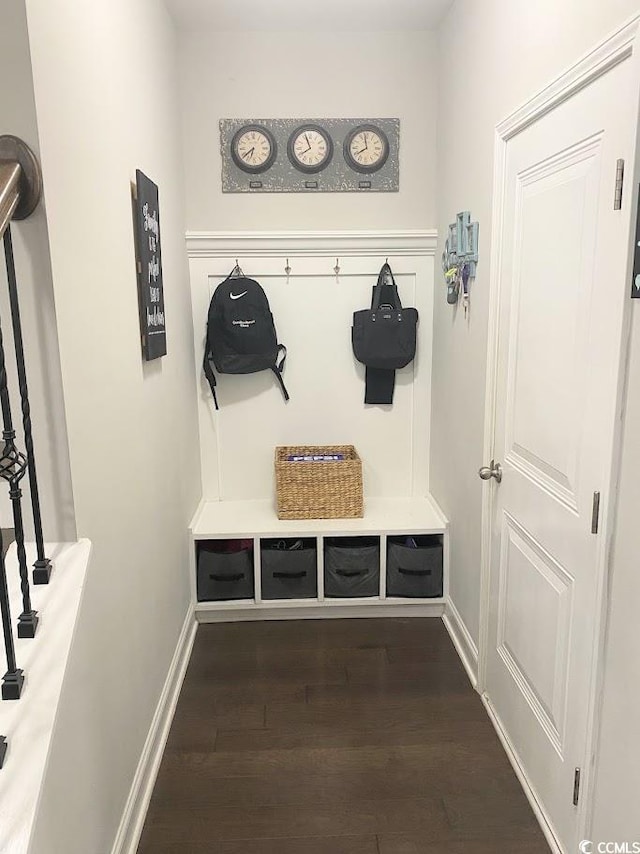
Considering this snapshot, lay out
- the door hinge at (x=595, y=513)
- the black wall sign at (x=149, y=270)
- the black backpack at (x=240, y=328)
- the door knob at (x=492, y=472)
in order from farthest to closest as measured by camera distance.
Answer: the black backpack at (x=240, y=328) → the door knob at (x=492, y=472) → the black wall sign at (x=149, y=270) → the door hinge at (x=595, y=513)

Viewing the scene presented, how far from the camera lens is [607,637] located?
1.55 metres

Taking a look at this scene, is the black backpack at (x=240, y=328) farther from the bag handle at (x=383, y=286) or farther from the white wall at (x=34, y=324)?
the white wall at (x=34, y=324)

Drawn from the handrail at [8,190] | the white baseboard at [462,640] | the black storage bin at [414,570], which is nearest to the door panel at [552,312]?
the white baseboard at [462,640]

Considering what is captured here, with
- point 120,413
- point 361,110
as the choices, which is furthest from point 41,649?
point 361,110

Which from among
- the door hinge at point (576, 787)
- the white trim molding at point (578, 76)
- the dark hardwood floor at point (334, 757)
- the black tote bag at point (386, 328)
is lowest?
the dark hardwood floor at point (334, 757)

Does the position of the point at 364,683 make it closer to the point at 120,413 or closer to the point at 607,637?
the point at 607,637

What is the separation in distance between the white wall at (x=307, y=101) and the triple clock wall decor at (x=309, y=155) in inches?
1.6

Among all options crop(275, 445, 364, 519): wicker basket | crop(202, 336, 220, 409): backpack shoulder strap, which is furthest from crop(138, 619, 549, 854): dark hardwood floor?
crop(202, 336, 220, 409): backpack shoulder strap

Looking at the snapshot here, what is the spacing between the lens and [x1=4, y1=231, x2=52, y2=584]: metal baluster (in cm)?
133

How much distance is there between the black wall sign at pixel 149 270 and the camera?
218cm

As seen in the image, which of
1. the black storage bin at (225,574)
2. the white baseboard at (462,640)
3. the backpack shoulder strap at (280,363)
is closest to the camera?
the white baseboard at (462,640)

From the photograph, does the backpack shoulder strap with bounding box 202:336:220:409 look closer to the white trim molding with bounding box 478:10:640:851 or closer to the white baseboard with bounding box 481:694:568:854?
the white trim molding with bounding box 478:10:640:851

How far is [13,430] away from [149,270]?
111cm

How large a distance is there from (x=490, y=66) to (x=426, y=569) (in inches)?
85.1
